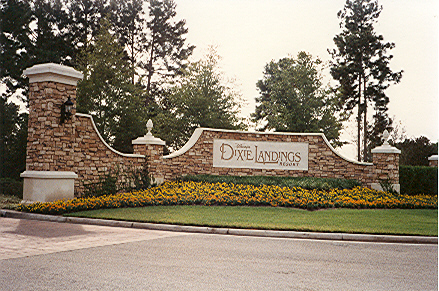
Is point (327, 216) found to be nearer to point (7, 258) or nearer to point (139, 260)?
point (139, 260)

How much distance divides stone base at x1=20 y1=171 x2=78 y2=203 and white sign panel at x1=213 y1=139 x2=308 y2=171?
291 inches

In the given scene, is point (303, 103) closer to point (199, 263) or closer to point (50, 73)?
point (50, 73)

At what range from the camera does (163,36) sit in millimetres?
34406

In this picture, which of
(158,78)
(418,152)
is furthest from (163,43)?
(418,152)

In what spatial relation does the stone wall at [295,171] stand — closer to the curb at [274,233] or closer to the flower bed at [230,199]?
the flower bed at [230,199]

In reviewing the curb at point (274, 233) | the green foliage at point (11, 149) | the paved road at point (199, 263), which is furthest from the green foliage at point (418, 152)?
the green foliage at point (11, 149)

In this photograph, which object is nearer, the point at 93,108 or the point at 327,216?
the point at 327,216

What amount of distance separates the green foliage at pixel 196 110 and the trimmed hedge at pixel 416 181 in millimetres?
12479

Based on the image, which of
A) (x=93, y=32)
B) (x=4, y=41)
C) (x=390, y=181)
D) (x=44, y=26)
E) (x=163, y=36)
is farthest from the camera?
(x=163, y=36)

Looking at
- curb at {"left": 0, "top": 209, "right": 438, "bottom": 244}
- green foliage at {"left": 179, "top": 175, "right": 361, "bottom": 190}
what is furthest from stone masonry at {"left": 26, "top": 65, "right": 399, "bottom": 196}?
curb at {"left": 0, "top": 209, "right": 438, "bottom": 244}

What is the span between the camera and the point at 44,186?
12172mm

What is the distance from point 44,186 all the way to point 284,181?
9.30m

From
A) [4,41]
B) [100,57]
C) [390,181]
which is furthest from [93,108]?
[390,181]

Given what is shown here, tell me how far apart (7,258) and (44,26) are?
→ 27.2m
